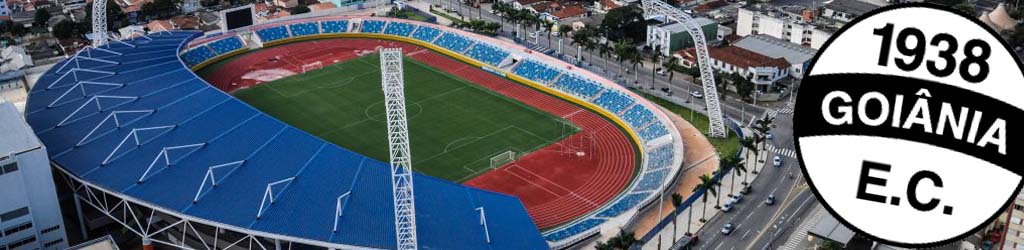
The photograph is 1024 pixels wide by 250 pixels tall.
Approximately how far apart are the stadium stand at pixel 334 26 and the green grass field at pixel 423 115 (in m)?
8.84

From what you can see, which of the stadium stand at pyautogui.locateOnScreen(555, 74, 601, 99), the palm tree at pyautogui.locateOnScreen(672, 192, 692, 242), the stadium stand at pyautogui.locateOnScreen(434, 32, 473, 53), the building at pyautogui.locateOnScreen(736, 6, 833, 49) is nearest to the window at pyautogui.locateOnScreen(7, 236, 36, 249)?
the palm tree at pyautogui.locateOnScreen(672, 192, 692, 242)

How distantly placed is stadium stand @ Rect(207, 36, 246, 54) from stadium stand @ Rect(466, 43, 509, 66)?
21.5 metres

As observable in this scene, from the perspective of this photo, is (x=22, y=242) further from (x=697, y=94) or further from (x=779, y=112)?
(x=779, y=112)

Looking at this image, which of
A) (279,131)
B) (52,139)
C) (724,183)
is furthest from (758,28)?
(52,139)

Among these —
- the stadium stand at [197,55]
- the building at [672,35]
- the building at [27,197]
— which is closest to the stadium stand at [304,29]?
the stadium stand at [197,55]

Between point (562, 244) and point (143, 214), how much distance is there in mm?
22643

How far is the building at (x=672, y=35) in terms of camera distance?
76.4 metres

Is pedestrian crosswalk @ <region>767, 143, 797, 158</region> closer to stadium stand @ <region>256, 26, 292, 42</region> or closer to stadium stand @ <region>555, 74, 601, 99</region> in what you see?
stadium stand @ <region>555, 74, 601, 99</region>

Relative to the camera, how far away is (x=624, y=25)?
261ft

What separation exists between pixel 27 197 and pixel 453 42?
41.6 meters

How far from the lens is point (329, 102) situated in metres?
67.1

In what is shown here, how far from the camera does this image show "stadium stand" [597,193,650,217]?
48.0 metres

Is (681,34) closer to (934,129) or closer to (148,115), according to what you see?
(148,115)

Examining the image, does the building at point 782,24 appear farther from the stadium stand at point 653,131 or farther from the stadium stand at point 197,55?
the stadium stand at point 197,55
